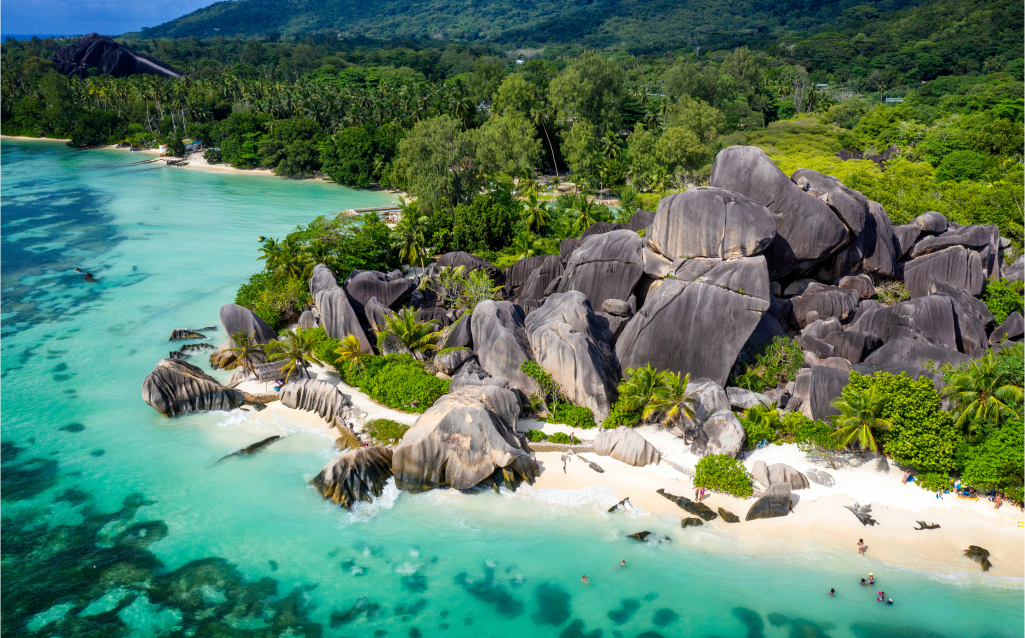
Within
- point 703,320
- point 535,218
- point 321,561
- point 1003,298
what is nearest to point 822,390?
point 703,320

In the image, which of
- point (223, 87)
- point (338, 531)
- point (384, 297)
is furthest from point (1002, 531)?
point (223, 87)

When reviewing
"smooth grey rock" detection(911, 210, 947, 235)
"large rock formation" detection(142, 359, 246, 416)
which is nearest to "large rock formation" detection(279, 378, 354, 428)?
"large rock formation" detection(142, 359, 246, 416)

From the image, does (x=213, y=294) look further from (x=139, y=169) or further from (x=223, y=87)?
(x=223, y=87)

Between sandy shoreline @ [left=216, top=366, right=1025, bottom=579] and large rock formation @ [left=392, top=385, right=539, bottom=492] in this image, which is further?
large rock formation @ [left=392, top=385, right=539, bottom=492]

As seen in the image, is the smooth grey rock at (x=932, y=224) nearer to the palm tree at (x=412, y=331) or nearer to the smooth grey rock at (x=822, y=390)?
the smooth grey rock at (x=822, y=390)

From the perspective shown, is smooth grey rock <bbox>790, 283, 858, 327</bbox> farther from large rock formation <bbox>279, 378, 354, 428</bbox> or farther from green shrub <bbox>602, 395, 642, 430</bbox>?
large rock formation <bbox>279, 378, 354, 428</bbox>

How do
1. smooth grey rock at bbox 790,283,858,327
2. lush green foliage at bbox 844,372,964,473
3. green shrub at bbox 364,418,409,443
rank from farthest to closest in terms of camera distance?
smooth grey rock at bbox 790,283,858,327, green shrub at bbox 364,418,409,443, lush green foliage at bbox 844,372,964,473
